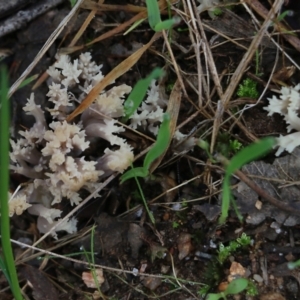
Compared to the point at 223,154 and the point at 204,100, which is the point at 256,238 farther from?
the point at 204,100

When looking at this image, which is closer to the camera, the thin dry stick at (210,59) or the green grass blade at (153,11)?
the green grass blade at (153,11)

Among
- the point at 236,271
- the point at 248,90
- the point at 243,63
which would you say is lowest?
the point at 236,271

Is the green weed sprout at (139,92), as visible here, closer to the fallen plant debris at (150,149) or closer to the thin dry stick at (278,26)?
the fallen plant debris at (150,149)

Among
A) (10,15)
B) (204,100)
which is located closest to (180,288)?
(204,100)

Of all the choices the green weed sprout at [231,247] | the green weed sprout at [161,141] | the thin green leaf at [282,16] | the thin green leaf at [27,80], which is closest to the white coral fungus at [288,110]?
the thin green leaf at [282,16]

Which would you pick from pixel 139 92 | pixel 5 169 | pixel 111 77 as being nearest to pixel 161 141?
pixel 139 92

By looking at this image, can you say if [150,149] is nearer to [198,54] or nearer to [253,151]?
[198,54]
